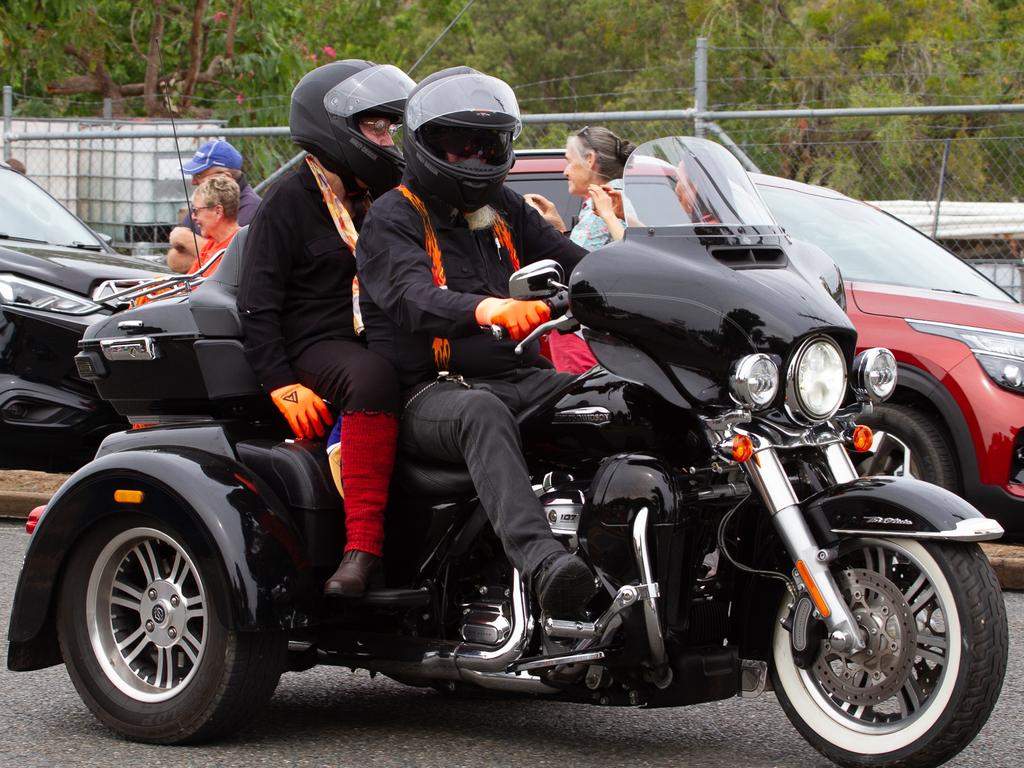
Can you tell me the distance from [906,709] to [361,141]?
254cm

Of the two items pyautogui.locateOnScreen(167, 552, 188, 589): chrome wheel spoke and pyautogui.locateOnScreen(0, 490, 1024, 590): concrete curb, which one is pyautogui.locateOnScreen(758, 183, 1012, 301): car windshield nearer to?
pyautogui.locateOnScreen(0, 490, 1024, 590): concrete curb

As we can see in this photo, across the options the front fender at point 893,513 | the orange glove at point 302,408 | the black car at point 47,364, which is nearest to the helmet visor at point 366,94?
the orange glove at point 302,408

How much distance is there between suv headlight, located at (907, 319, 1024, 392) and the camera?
8.17 metres

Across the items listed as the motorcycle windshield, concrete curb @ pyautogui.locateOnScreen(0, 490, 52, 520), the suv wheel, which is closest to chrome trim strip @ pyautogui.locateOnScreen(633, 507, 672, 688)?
the motorcycle windshield

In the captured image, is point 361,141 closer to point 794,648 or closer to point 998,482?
point 794,648

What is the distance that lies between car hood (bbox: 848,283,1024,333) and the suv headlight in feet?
0.12

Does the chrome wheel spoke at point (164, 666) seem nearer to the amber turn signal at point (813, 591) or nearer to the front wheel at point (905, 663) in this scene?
the front wheel at point (905, 663)

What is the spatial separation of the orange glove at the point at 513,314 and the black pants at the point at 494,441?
26 centimetres

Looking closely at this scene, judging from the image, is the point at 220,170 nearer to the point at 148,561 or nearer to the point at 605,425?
the point at 148,561

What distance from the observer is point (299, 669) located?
17.5 ft

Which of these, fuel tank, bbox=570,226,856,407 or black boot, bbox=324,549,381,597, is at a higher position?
fuel tank, bbox=570,226,856,407

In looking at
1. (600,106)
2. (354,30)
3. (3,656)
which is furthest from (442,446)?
(600,106)

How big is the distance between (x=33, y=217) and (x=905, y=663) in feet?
27.2

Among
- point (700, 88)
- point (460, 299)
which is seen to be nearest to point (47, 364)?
point (700, 88)
